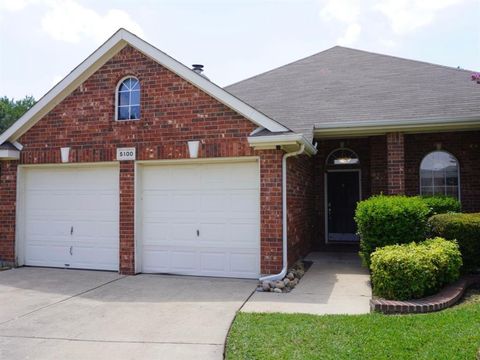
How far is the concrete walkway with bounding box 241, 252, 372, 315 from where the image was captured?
6051 mm

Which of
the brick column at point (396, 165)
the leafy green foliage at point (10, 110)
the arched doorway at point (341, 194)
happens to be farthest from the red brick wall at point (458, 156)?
the leafy green foliage at point (10, 110)

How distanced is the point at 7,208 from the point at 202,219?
4.77m

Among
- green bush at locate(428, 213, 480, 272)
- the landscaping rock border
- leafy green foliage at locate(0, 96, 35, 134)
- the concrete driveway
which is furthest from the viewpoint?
leafy green foliage at locate(0, 96, 35, 134)

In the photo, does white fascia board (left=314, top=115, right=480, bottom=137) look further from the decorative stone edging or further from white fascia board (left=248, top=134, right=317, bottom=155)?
the decorative stone edging

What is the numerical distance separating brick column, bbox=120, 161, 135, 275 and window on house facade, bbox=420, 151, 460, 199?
719cm

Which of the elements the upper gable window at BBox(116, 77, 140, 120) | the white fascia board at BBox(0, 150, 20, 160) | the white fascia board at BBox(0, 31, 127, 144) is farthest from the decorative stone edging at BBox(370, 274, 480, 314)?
the white fascia board at BBox(0, 150, 20, 160)

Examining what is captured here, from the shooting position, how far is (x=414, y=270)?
5930 mm

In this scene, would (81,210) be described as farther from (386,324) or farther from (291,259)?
(386,324)

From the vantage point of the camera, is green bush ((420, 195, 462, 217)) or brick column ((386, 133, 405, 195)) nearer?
green bush ((420, 195, 462, 217))

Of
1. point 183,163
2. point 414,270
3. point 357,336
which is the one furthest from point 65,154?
point 414,270

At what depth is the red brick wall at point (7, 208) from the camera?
9.70m

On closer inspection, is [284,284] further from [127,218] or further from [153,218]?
[127,218]

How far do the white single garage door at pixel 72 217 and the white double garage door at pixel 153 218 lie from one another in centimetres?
2

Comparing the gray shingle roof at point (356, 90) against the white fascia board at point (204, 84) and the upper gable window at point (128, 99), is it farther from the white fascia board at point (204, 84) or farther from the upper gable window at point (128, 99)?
the upper gable window at point (128, 99)
